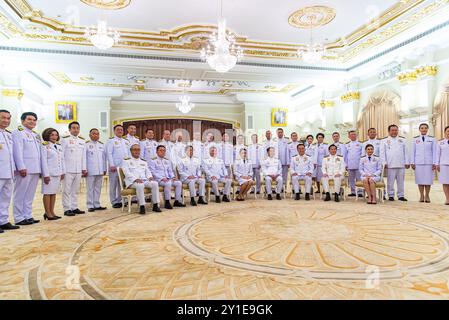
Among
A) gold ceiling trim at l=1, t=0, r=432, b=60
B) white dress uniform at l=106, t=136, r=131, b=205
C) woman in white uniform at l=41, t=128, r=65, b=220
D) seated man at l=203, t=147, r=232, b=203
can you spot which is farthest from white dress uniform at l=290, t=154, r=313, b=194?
woman in white uniform at l=41, t=128, r=65, b=220

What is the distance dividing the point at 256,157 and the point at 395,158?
3.09 m

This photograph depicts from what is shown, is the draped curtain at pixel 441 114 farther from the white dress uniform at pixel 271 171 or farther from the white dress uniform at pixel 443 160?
the white dress uniform at pixel 271 171

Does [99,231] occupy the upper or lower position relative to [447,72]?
lower

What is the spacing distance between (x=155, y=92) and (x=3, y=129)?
37.8 feet

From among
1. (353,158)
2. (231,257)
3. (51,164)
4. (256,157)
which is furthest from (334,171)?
(51,164)

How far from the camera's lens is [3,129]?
12.9ft

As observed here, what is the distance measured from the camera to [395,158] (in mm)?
6523

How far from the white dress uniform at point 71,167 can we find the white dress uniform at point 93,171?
0.33m

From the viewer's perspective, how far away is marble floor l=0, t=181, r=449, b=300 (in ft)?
6.90

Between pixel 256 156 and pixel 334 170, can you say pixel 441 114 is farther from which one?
pixel 256 156

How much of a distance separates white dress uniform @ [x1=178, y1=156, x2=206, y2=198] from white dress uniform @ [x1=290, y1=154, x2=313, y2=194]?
6.84 ft

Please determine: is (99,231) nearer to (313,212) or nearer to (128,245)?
(128,245)

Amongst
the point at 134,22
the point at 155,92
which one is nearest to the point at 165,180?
the point at 134,22

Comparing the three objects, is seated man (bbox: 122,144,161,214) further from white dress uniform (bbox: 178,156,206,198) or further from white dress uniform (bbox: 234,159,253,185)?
white dress uniform (bbox: 234,159,253,185)
